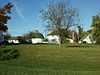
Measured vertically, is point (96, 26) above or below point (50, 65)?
above

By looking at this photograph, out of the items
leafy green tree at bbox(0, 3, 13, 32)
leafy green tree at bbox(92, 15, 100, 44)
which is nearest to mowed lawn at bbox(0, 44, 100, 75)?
leafy green tree at bbox(0, 3, 13, 32)

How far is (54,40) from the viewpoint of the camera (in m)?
115

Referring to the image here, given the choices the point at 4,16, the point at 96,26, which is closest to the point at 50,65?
the point at 4,16

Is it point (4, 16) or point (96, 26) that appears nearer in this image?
point (4, 16)

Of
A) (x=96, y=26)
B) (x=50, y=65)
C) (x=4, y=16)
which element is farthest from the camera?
(x=96, y=26)

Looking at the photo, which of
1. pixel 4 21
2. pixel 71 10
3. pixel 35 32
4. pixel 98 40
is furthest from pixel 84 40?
pixel 4 21

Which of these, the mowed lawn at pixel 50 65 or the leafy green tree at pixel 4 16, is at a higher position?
the leafy green tree at pixel 4 16

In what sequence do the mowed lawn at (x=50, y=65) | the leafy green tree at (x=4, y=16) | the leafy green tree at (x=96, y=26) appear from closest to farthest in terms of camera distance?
1. the mowed lawn at (x=50, y=65)
2. the leafy green tree at (x=4, y=16)
3. the leafy green tree at (x=96, y=26)

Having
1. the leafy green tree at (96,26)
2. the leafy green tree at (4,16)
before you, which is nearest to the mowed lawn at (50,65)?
the leafy green tree at (4,16)

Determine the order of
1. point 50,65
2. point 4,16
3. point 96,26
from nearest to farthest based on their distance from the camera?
point 50,65, point 4,16, point 96,26

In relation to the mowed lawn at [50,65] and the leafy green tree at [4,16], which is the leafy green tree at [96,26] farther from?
the mowed lawn at [50,65]

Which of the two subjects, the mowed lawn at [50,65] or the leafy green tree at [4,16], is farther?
the leafy green tree at [4,16]

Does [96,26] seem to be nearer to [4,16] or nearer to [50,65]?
[4,16]

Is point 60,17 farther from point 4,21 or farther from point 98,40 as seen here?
point 98,40
